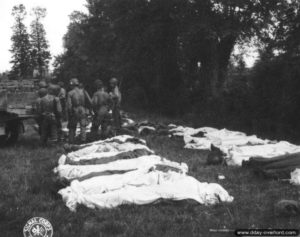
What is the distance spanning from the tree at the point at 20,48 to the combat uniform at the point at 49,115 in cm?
4046

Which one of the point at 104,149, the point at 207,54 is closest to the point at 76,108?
the point at 104,149

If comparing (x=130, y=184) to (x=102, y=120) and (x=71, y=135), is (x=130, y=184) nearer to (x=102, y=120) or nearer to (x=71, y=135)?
(x=71, y=135)

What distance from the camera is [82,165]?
9617 mm

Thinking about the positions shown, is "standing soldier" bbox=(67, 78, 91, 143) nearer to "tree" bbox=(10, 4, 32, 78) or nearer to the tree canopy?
the tree canopy

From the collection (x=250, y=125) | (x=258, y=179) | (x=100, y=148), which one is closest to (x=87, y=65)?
(x=250, y=125)

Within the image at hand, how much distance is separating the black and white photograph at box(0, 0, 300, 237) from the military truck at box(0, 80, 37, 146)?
4 cm

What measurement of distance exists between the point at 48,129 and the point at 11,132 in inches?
69.4

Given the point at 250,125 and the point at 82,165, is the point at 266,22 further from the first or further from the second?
the point at 82,165

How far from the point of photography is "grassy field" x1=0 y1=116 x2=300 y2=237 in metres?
6.19

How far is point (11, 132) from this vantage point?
1548 cm

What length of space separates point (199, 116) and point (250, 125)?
12.8 ft

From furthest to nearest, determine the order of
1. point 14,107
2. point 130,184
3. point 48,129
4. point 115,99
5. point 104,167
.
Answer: point 115,99, point 14,107, point 48,129, point 104,167, point 130,184

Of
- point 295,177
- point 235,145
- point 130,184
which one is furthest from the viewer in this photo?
point 235,145

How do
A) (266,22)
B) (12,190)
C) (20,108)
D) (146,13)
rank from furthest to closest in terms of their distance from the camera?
1. (146,13)
2. (266,22)
3. (20,108)
4. (12,190)
